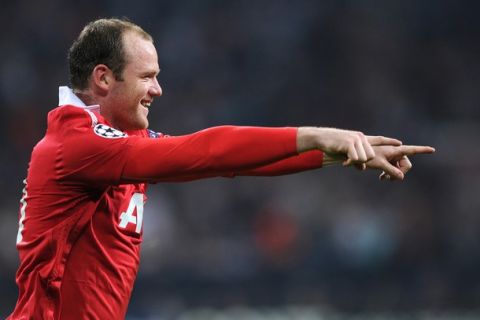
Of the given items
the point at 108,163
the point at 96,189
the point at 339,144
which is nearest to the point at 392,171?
the point at 339,144

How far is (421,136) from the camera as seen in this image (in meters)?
10.4

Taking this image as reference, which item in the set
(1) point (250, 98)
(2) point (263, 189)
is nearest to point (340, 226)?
(2) point (263, 189)

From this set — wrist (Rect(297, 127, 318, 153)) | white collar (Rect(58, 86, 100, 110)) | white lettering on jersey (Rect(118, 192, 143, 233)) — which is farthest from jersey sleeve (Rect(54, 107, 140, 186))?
wrist (Rect(297, 127, 318, 153))

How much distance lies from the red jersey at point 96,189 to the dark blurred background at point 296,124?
4787mm

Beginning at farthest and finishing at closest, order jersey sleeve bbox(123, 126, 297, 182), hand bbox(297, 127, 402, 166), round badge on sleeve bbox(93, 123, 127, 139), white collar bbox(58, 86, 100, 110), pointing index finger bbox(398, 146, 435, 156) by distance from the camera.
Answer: white collar bbox(58, 86, 100, 110) → round badge on sleeve bbox(93, 123, 127, 139) → pointing index finger bbox(398, 146, 435, 156) → jersey sleeve bbox(123, 126, 297, 182) → hand bbox(297, 127, 402, 166)

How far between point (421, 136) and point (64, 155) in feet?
25.1

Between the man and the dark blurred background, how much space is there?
480 centimetres

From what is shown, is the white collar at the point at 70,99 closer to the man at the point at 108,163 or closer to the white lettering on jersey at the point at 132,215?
the man at the point at 108,163

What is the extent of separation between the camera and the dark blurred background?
28.0ft

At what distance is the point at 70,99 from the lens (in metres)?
3.40

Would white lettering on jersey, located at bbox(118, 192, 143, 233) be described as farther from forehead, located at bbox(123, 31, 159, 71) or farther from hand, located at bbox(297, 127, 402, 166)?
hand, located at bbox(297, 127, 402, 166)

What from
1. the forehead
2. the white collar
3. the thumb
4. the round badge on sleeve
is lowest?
the thumb

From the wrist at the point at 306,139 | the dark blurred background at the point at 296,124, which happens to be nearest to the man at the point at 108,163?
the wrist at the point at 306,139

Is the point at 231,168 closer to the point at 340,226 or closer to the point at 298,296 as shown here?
the point at 298,296
